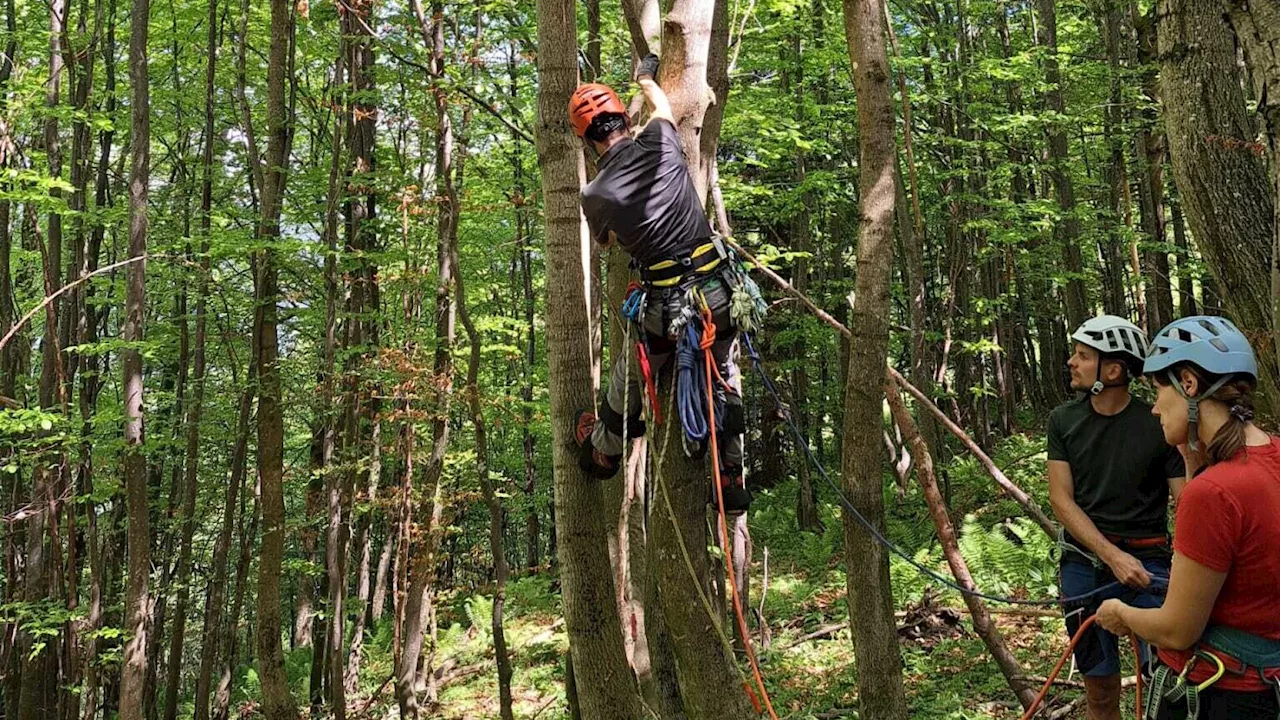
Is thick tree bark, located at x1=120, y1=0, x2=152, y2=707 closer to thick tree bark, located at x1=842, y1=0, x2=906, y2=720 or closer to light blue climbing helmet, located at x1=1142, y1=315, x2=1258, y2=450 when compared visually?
thick tree bark, located at x1=842, y1=0, x2=906, y2=720

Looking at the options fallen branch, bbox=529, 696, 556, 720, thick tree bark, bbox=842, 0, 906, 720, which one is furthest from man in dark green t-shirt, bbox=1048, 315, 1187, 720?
fallen branch, bbox=529, 696, 556, 720

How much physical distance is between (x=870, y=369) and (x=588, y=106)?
2.07 metres

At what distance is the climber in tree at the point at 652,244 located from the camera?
11.4 ft

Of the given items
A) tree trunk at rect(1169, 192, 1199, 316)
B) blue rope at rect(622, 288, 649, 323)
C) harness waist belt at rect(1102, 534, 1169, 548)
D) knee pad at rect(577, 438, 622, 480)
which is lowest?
harness waist belt at rect(1102, 534, 1169, 548)

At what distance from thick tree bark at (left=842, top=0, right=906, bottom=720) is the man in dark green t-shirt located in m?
0.89

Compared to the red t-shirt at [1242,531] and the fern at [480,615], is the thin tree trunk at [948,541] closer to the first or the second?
the red t-shirt at [1242,531]

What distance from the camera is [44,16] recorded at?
488 inches

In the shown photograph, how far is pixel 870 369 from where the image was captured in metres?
4.41

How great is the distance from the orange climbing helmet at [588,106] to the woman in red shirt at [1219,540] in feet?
7.33

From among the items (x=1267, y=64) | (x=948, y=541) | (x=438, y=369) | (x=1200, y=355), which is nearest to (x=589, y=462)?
(x=1200, y=355)

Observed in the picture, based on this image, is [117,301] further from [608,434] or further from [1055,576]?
[1055,576]

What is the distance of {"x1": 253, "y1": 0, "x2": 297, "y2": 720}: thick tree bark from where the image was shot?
25.0 ft

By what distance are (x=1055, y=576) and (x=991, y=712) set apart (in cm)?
345

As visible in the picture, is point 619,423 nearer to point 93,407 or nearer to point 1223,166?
point 1223,166
